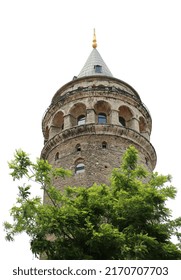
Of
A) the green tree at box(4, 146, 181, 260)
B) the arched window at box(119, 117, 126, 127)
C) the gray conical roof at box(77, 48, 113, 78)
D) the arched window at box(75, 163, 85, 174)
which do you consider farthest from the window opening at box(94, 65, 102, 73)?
the green tree at box(4, 146, 181, 260)

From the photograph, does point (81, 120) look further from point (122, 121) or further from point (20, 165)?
point (20, 165)

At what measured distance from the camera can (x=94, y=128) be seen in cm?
2369

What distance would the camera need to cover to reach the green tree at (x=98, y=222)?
1211 centimetres

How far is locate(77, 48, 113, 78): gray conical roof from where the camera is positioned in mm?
28953

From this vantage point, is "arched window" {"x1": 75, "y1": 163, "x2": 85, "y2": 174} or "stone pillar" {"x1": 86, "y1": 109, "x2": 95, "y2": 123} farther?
"stone pillar" {"x1": 86, "y1": 109, "x2": 95, "y2": 123}

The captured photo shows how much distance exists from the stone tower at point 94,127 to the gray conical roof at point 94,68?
107mm

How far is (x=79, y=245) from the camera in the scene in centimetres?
1269

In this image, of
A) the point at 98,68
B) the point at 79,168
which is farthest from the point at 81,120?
the point at 98,68

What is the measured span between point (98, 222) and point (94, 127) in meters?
11.3

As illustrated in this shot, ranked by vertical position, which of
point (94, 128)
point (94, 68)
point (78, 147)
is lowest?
point (78, 147)

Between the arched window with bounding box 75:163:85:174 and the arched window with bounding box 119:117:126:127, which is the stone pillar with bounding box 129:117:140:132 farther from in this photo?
the arched window with bounding box 75:163:85:174

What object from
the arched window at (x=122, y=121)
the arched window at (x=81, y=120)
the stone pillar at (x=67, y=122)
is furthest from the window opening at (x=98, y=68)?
the stone pillar at (x=67, y=122)

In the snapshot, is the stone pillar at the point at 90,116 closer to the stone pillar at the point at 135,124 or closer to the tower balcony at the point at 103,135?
the tower balcony at the point at 103,135
